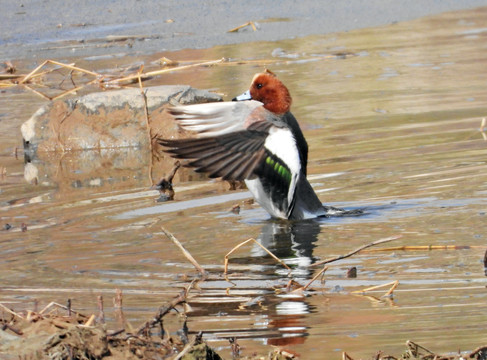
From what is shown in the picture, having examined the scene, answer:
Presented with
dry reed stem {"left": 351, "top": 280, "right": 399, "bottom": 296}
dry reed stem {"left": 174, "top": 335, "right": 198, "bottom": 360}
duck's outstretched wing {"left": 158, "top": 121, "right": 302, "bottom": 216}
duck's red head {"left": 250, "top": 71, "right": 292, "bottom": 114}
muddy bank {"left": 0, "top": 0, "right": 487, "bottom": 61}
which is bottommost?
dry reed stem {"left": 351, "top": 280, "right": 399, "bottom": 296}

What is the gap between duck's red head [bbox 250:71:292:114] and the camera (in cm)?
602

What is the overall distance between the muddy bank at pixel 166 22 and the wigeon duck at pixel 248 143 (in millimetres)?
6741

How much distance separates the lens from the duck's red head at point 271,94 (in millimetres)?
6023

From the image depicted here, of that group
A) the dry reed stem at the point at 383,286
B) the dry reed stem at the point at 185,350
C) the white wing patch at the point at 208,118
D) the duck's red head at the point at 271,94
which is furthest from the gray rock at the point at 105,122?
the dry reed stem at the point at 185,350

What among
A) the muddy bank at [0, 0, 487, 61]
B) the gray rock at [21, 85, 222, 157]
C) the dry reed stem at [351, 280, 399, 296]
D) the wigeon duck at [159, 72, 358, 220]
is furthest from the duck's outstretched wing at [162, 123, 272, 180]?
the muddy bank at [0, 0, 487, 61]

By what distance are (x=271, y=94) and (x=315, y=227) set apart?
0.84 meters

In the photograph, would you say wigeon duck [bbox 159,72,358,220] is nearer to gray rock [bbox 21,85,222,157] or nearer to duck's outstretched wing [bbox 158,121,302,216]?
duck's outstretched wing [bbox 158,121,302,216]

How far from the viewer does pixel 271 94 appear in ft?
19.8

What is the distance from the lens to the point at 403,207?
6113mm

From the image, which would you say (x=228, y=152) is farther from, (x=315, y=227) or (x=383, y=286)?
(x=383, y=286)

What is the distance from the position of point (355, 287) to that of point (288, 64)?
7.34 m

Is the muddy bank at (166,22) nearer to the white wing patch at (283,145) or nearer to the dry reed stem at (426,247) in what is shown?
the white wing patch at (283,145)

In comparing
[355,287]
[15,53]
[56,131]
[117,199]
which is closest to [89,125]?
[56,131]

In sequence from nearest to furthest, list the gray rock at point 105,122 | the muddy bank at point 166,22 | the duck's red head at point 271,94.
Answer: the duck's red head at point 271,94 → the gray rock at point 105,122 → the muddy bank at point 166,22
